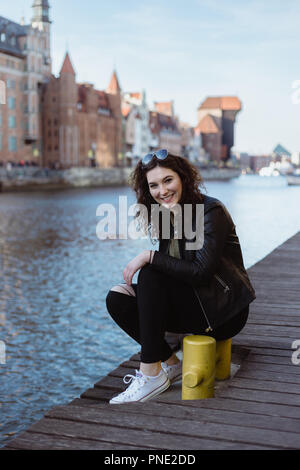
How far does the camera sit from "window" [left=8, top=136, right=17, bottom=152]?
44.4m

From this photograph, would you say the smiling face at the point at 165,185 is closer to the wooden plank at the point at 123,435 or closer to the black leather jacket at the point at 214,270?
the black leather jacket at the point at 214,270

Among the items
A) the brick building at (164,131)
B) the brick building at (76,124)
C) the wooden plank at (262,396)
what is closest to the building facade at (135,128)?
the brick building at (164,131)

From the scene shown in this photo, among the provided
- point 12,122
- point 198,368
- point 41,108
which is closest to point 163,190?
point 198,368

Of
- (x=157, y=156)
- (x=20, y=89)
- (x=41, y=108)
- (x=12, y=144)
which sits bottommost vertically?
(x=157, y=156)

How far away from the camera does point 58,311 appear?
7.10m

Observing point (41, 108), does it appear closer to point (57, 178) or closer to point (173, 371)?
point (57, 178)

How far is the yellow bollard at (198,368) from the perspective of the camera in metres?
2.28

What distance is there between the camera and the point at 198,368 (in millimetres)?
2283

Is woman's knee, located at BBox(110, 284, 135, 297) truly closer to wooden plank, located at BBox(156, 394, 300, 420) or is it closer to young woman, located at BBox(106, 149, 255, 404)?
young woman, located at BBox(106, 149, 255, 404)

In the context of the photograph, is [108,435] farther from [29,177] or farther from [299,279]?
[29,177]

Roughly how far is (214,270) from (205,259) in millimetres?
72

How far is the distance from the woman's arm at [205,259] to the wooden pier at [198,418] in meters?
0.48

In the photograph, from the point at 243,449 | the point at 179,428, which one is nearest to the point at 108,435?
the point at 179,428

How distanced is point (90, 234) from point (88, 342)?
10.2m
